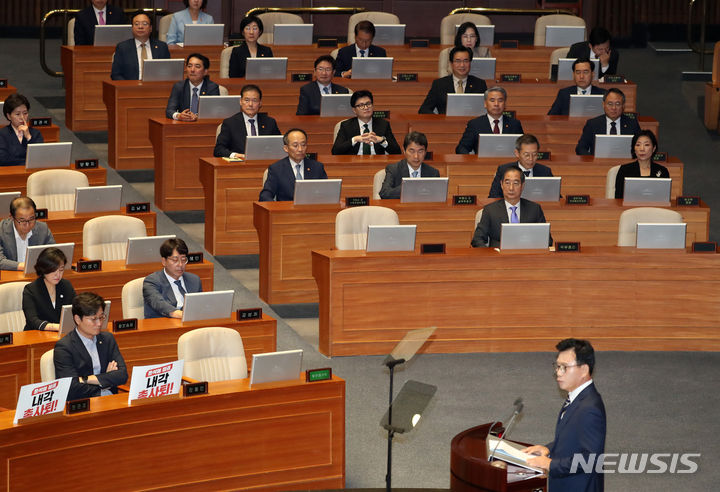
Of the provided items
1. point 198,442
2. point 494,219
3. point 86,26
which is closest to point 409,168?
point 494,219

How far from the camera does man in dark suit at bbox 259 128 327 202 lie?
923 centimetres

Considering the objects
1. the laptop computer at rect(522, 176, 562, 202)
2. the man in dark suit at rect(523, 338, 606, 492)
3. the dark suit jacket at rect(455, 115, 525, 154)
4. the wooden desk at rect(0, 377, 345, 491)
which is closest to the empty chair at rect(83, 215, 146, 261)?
the wooden desk at rect(0, 377, 345, 491)

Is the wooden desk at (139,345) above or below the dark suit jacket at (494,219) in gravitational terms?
below

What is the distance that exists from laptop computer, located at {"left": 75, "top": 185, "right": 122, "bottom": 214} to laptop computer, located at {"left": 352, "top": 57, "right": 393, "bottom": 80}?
134 inches

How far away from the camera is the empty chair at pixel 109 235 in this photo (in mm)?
8359

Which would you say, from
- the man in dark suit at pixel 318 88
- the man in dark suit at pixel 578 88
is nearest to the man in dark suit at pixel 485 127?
the man in dark suit at pixel 578 88

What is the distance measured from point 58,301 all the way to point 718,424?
12.8 feet

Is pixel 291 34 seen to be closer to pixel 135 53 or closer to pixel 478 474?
pixel 135 53

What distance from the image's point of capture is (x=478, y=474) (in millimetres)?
5008

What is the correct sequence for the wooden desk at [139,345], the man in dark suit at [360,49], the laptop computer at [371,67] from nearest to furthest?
the wooden desk at [139,345]
the laptop computer at [371,67]
the man in dark suit at [360,49]

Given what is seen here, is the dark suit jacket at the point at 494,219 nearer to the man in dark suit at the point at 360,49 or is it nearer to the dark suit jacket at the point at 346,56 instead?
the man in dark suit at the point at 360,49

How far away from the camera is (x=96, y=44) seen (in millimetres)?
11773

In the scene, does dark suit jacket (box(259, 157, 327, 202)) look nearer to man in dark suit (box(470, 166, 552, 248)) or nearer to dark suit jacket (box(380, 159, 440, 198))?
dark suit jacket (box(380, 159, 440, 198))

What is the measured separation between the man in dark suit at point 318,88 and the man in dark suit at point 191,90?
2.57 feet
